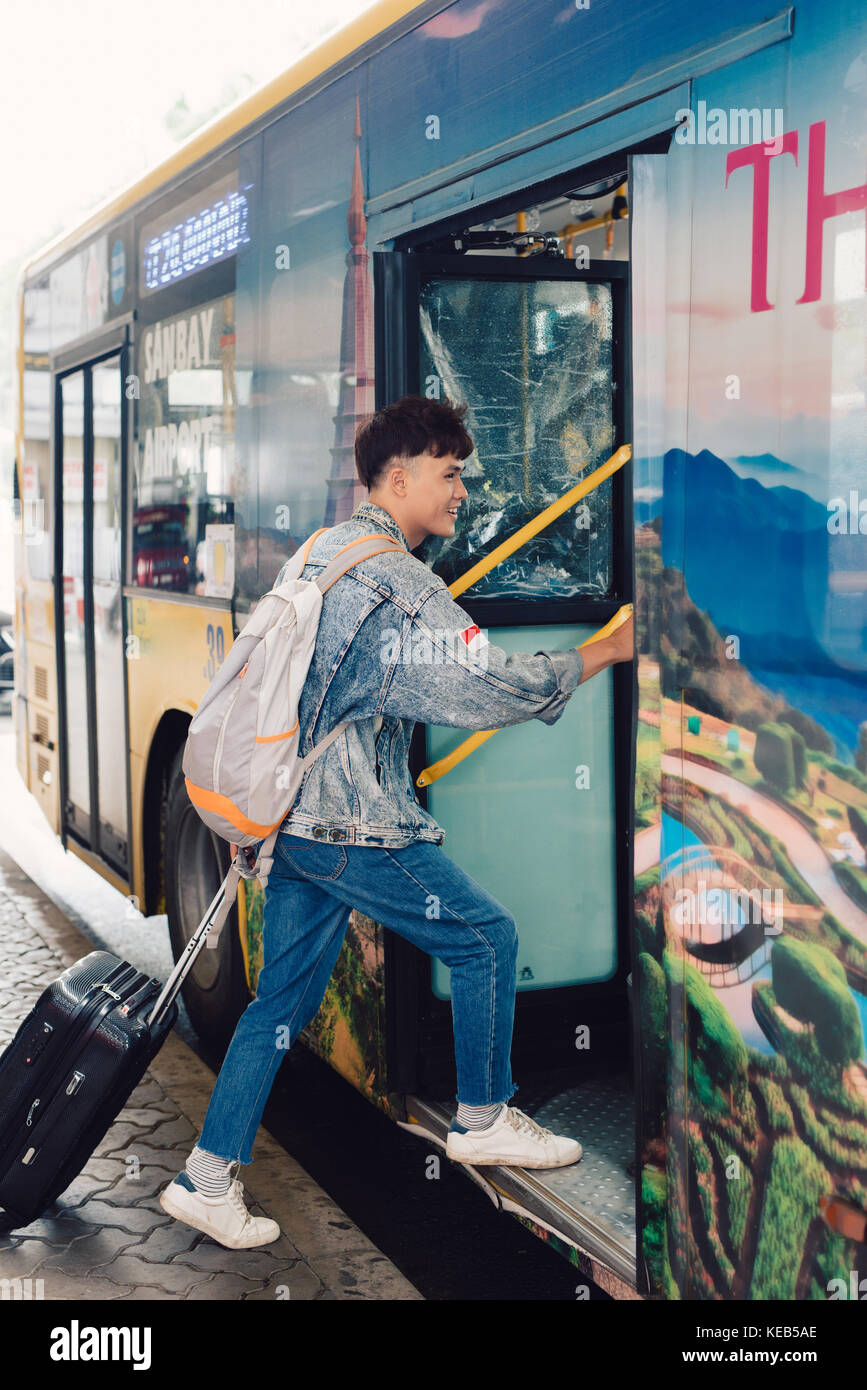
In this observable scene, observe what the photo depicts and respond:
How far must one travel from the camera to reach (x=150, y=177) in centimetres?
521

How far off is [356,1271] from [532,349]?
240 cm

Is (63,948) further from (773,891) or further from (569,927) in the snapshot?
(773,891)

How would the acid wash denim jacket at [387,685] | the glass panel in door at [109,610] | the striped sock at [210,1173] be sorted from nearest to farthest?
the acid wash denim jacket at [387,685] → the striped sock at [210,1173] → the glass panel in door at [109,610]

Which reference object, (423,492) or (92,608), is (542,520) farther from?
(92,608)

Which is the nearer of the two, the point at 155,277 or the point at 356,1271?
the point at 356,1271

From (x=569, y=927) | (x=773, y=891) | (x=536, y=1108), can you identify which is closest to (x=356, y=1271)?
(x=536, y=1108)

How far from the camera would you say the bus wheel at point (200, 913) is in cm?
484

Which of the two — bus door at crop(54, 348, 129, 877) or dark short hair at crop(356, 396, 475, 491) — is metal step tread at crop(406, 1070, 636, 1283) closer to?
dark short hair at crop(356, 396, 475, 491)

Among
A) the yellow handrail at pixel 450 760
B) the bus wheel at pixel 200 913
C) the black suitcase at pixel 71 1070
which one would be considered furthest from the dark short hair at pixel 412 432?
the bus wheel at pixel 200 913

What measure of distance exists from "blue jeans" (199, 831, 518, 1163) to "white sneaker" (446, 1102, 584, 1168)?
3.0 inches

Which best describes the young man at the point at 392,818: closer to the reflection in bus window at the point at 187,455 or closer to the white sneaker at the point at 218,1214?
the white sneaker at the point at 218,1214

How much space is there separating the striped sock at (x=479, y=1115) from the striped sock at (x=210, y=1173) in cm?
56

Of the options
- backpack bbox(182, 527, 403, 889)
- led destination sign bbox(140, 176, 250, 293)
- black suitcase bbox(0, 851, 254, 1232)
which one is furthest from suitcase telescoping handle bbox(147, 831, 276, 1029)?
led destination sign bbox(140, 176, 250, 293)
